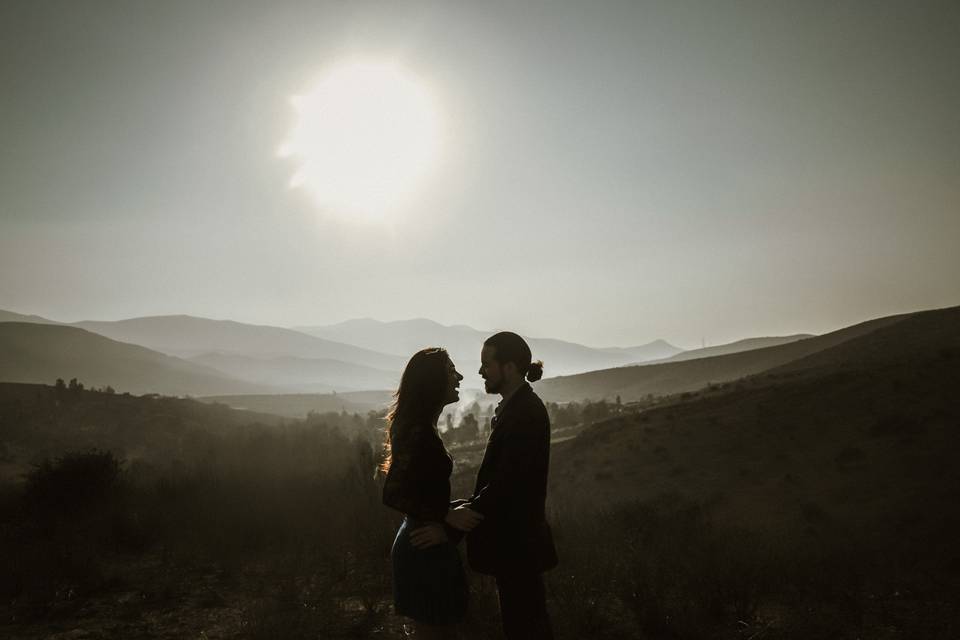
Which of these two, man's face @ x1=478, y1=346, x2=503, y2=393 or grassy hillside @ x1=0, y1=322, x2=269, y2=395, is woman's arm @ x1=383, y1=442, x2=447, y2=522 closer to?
man's face @ x1=478, y1=346, x2=503, y2=393

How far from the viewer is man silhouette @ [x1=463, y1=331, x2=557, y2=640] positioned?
3006mm

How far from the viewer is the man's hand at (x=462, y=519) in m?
2.86

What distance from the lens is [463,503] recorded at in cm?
318

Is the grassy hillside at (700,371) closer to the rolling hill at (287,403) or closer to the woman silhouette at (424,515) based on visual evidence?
the rolling hill at (287,403)

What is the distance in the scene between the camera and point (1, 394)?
98.0ft

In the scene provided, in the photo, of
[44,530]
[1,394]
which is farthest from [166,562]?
[1,394]

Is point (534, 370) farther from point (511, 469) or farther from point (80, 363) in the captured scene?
point (80, 363)

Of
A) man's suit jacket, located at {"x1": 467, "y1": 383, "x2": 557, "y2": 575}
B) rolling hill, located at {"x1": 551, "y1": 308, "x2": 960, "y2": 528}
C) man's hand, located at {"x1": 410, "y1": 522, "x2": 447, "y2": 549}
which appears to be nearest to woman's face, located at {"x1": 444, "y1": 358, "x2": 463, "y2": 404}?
man's suit jacket, located at {"x1": 467, "y1": 383, "x2": 557, "y2": 575}

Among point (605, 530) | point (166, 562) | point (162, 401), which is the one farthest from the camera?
point (162, 401)

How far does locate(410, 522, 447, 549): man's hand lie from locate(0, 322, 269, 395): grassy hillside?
116 meters

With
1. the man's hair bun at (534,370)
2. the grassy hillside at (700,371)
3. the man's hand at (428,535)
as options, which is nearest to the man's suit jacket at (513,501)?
the man's hand at (428,535)

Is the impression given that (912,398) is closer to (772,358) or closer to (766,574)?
(766,574)

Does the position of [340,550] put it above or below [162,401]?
below

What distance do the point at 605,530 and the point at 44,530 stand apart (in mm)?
9190
